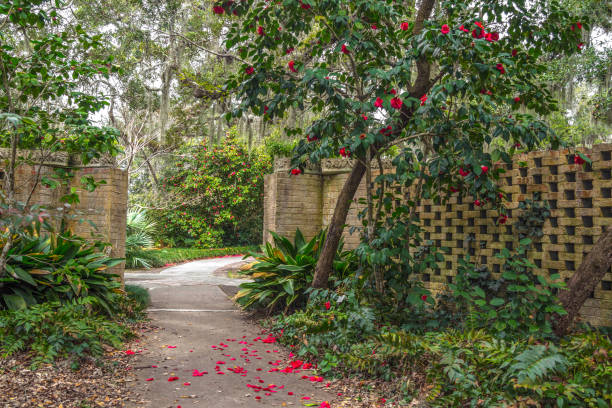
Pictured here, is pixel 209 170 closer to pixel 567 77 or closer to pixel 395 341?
pixel 567 77

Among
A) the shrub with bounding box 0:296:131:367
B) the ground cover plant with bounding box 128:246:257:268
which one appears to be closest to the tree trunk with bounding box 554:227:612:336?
the shrub with bounding box 0:296:131:367

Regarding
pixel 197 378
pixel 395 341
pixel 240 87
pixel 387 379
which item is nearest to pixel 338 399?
pixel 387 379

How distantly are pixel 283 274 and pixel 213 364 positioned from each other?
1988 mm

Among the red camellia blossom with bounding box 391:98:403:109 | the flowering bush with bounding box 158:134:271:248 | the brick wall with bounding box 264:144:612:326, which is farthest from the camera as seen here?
the flowering bush with bounding box 158:134:271:248

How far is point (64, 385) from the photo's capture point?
3.23 meters

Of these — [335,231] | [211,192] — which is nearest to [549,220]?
[335,231]

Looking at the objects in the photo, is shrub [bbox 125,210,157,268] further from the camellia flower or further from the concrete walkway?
the camellia flower

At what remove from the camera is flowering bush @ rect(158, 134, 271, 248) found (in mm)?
16000

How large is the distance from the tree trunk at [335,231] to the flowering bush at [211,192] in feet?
35.0

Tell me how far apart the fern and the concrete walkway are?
1.37 m

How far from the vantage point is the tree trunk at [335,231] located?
531cm

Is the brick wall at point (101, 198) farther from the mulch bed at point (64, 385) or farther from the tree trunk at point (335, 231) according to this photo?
the tree trunk at point (335, 231)

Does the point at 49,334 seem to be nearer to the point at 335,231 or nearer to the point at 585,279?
the point at 335,231

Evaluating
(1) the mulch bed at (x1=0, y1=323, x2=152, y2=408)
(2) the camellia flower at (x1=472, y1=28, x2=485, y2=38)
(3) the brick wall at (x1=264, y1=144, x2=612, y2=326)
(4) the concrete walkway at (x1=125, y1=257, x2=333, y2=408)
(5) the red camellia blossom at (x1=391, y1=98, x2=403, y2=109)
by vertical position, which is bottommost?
(4) the concrete walkway at (x1=125, y1=257, x2=333, y2=408)
